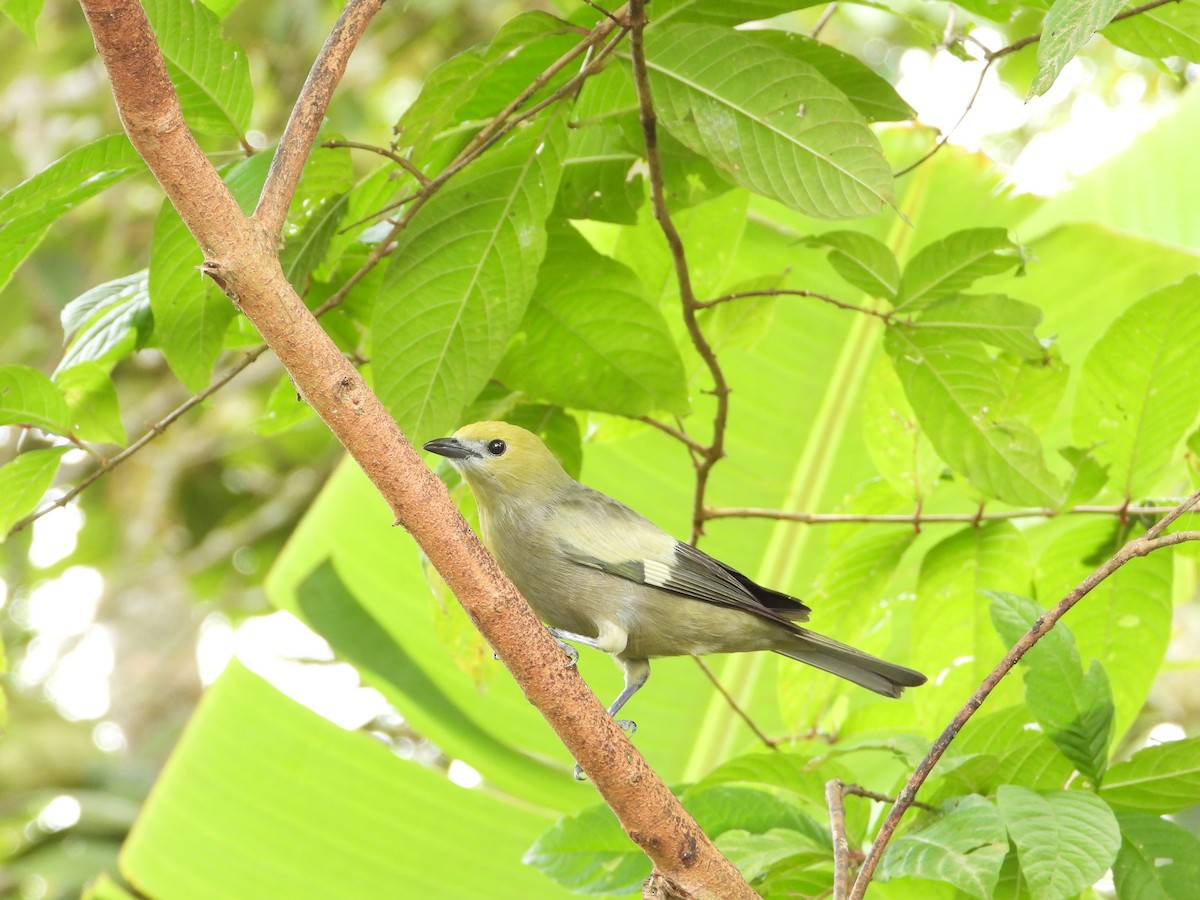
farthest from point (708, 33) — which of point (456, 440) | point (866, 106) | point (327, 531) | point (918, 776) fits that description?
point (327, 531)

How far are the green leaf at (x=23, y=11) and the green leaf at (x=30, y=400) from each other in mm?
579

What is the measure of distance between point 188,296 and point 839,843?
4.65ft

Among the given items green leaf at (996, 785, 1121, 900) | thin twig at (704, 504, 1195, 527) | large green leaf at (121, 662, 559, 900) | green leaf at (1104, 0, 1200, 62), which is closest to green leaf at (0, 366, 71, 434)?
thin twig at (704, 504, 1195, 527)

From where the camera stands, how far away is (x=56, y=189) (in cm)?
178

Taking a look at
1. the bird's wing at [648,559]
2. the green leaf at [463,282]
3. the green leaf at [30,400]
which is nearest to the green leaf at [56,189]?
the green leaf at [30,400]

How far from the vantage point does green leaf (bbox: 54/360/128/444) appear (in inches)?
80.8

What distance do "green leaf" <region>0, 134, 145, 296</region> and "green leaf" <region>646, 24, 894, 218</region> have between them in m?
0.89

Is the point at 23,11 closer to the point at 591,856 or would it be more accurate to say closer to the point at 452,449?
the point at 452,449

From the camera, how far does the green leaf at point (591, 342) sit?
2168mm

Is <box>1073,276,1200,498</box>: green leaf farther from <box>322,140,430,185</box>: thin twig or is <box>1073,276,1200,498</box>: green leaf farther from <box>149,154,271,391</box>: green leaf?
<box>149,154,271,391</box>: green leaf

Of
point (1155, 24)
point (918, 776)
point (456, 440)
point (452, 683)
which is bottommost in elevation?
point (452, 683)

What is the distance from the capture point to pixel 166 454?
6.51 m

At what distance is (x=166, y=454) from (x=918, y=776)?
584cm

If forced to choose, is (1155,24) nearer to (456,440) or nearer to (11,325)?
(456,440)
